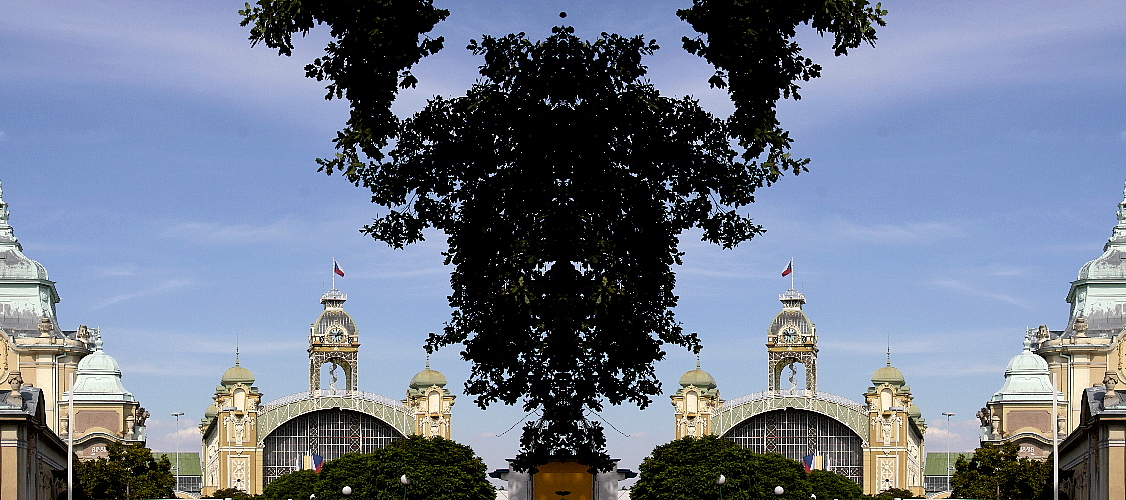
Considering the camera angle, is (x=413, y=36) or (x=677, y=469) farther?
(x=677, y=469)

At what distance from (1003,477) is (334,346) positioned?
2811 inches

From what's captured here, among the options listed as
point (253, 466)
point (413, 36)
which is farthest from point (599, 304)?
point (253, 466)

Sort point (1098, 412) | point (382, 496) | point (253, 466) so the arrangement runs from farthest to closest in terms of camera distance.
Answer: point (253, 466) < point (382, 496) < point (1098, 412)

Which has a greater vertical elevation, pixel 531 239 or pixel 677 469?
pixel 531 239

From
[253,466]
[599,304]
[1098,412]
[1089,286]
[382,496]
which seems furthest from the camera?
[253,466]

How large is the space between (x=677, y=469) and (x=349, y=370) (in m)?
64.3

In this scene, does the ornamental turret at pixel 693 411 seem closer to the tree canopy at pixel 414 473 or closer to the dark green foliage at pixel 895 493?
the dark green foliage at pixel 895 493

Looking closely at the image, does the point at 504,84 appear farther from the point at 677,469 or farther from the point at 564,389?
the point at 677,469

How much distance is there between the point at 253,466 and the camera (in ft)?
445

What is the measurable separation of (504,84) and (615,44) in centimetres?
192

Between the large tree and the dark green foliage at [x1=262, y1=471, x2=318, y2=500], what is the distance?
241 ft

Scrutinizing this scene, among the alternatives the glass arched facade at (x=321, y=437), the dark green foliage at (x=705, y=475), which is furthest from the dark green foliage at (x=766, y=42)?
the glass arched facade at (x=321, y=437)

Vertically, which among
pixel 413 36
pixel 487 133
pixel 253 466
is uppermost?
pixel 413 36

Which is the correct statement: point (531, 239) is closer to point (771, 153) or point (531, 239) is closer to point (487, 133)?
point (487, 133)
